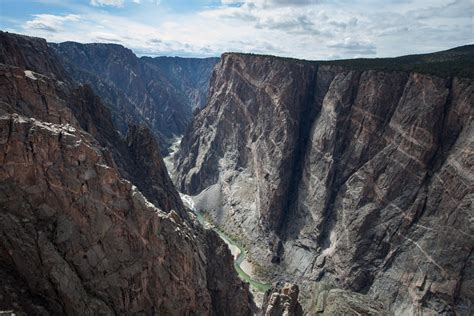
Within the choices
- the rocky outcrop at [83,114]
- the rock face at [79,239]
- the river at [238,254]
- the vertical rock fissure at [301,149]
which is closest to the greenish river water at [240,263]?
the river at [238,254]

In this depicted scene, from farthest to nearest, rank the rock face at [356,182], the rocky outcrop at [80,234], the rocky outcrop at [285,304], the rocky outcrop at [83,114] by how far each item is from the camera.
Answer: the rock face at [356,182]
the rocky outcrop at [83,114]
the rocky outcrop at [285,304]
the rocky outcrop at [80,234]

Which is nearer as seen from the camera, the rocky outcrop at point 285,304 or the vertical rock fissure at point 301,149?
the rocky outcrop at point 285,304

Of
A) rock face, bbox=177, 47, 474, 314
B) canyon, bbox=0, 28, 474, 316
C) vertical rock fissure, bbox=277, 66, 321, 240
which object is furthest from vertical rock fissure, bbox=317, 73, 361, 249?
vertical rock fissure, bbox=277, 66, 321, 240

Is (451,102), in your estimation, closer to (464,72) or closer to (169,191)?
(464,72)

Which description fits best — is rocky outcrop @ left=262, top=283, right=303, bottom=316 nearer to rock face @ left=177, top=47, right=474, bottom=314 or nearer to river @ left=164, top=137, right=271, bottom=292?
rock face @ left=177, top=47, right=474, bottom=314

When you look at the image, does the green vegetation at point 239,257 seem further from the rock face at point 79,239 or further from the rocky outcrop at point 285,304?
the rock face at point 79,239

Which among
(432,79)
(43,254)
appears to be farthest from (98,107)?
(432,79)

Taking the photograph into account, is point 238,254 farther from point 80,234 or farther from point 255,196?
point 80,234
